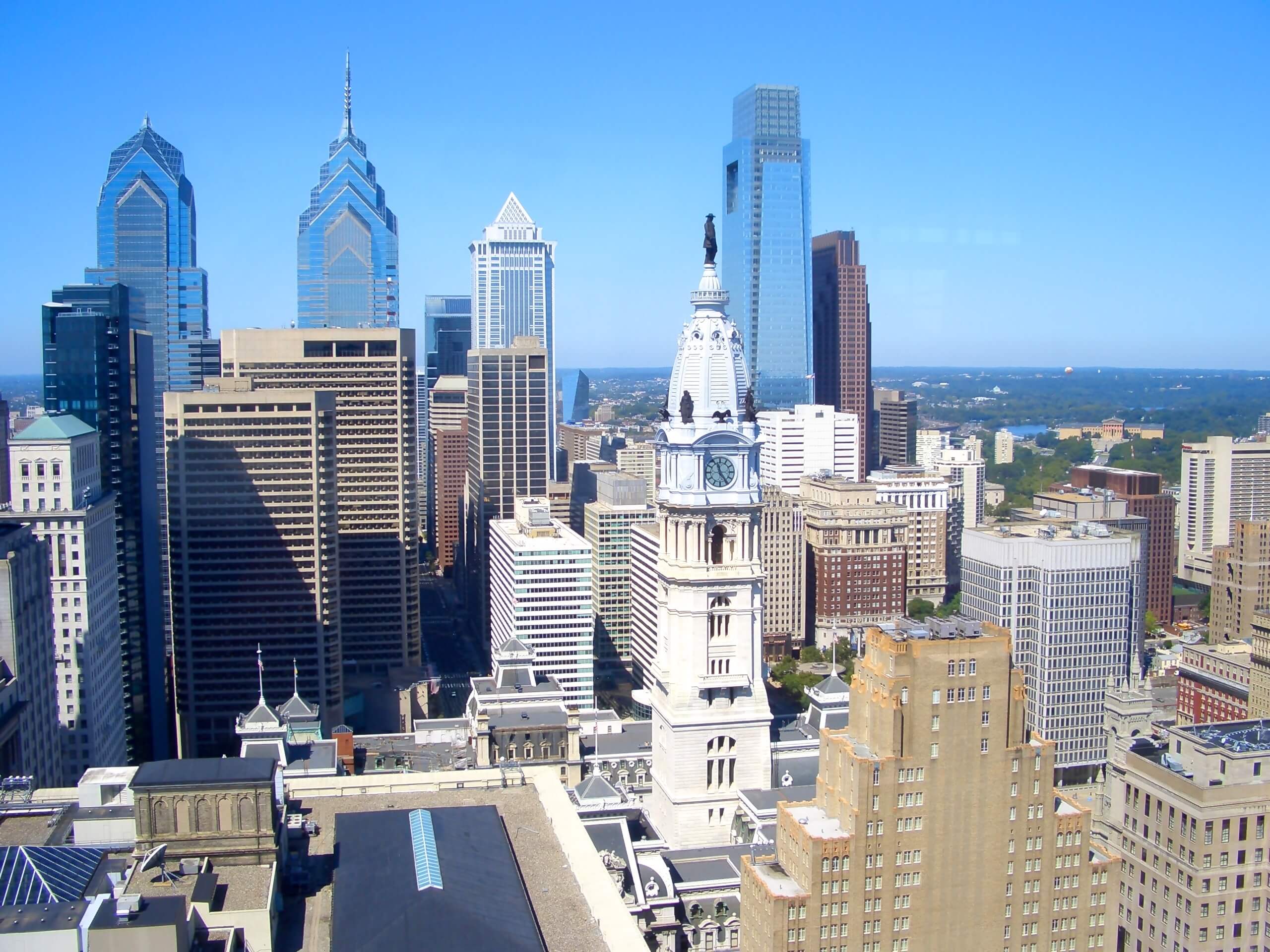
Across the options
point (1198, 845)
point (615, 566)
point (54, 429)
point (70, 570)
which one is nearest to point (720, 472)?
point (1198, 845)

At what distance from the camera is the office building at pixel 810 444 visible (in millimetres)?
129250

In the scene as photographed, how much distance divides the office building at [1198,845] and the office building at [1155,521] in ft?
222

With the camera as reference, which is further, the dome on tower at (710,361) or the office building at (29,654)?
the dome on tower at (710,361)

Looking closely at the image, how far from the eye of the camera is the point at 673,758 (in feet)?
153

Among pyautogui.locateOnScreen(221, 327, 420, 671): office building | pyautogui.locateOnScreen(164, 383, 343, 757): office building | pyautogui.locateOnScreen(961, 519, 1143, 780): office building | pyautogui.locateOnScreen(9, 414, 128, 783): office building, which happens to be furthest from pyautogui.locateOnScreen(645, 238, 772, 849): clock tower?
pyautogui.locateOnScreen(221, 327, 420, 671): office building

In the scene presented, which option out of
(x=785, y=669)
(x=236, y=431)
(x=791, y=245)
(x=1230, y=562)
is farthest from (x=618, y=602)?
(x=791, y=245)

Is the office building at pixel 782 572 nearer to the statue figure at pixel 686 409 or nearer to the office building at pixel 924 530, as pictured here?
the office building at pixel 924 530

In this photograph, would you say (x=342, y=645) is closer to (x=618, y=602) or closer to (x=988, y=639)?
(x=618, y=602)

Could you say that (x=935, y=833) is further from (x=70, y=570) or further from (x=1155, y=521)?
(x=1155, y=521)

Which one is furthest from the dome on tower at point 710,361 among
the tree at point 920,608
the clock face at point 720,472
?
the tree at point 920,608

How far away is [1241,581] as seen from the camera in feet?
283

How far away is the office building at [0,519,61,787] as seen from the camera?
4494 centimetres

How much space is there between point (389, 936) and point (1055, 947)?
55.4 feet

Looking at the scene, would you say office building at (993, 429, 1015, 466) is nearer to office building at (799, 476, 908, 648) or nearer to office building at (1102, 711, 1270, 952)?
office building at (799, 476, 908, 648)
